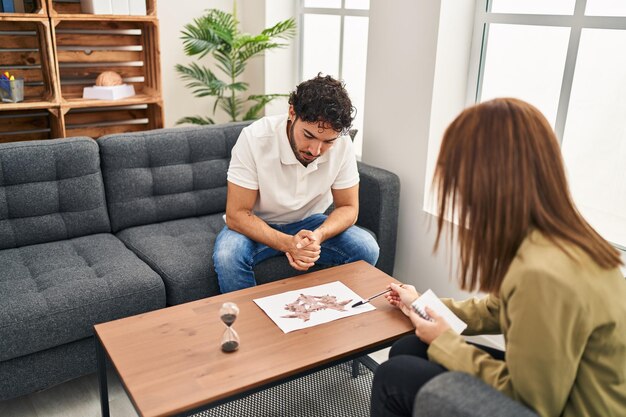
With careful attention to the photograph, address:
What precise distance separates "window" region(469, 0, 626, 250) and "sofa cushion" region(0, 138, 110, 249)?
72.0 inches

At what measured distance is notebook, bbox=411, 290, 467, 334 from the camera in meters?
1.50

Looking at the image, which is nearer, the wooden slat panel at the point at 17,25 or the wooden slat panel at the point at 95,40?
the wooden slat panel at the point at 17,25

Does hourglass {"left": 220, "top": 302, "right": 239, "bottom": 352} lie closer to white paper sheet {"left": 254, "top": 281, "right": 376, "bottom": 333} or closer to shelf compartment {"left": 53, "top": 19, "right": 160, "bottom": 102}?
white paper sheet {"left": 254, "top": 281, "right": 376, "bottom": 333}

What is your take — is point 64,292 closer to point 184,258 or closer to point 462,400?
point 184,258

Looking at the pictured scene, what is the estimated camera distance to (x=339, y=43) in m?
3.50

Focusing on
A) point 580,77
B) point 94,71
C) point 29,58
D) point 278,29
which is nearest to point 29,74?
point 29,58

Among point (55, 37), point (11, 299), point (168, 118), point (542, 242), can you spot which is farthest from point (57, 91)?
point (542, 242)

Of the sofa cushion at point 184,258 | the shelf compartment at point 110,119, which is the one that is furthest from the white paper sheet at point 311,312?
the shelf compartment at point 110,119

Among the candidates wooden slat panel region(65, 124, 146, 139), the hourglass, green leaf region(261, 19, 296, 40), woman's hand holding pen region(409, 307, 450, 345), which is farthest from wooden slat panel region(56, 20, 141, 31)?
woman's hand holding pen region(409, 307, 450, 345)

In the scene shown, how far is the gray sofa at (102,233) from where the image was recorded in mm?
1904

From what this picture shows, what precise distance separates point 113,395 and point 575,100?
6.75ft

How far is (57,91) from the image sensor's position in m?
3.05

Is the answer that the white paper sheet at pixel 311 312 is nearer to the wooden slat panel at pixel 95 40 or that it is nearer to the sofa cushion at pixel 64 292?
the sofa cushion at pixel 64 292

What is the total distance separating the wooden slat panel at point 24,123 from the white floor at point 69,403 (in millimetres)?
1731
